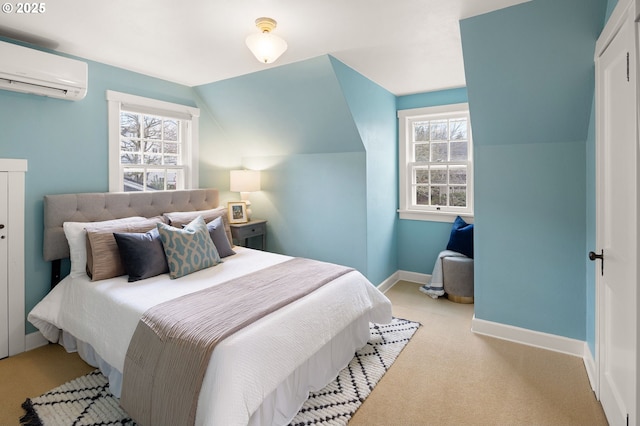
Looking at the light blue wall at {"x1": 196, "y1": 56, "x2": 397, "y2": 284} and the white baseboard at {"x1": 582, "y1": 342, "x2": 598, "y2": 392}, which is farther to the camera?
the light blue wall at {"x1": 196, "y1": 56, "x2": 397, "y2": 284}

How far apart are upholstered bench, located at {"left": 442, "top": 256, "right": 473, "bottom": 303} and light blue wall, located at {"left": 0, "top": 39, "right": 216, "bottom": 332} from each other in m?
3.58

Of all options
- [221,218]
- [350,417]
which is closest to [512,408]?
[350,417]

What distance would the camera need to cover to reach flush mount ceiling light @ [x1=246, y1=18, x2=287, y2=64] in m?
2.22

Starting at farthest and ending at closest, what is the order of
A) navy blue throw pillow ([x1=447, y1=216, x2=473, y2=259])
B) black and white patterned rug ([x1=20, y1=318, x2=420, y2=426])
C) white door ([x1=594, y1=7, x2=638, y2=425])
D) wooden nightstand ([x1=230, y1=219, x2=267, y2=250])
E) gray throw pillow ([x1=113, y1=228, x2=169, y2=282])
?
1. wooden nightstand ([x1=230, y1=219, x2=267, y2=250])
2. navy blue throw pillow ([x1=447, y1=216, x2=473, y2=259])
3. gray throw pillow ([x1=113, y1=228, x2=169, y2=282])
4. black and white patterned rug ([x1=20, y1=318, x2=420, y2=426])
5. white door ([x1=594, y1=7, x2=638, y2=425])

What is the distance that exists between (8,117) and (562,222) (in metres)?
4.36

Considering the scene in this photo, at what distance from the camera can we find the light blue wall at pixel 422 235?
4102 mm

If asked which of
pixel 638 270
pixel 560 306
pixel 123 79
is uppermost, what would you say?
pixel 123 79

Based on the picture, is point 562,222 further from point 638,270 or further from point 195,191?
point 195,191

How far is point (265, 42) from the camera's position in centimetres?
224

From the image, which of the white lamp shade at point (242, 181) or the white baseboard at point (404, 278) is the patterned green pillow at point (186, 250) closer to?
the white lamp shade at point (242, 181)

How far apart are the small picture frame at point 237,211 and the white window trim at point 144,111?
1.59 feet

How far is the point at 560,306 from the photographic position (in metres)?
2.70

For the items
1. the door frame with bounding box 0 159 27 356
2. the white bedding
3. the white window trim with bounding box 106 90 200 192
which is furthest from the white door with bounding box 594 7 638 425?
the door frame with bounding box 0 159 27 356

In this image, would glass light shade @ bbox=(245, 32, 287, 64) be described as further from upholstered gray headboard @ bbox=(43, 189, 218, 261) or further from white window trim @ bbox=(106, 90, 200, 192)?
upholstered gray headboard @ bbox=(43, 189, 218, 261)
